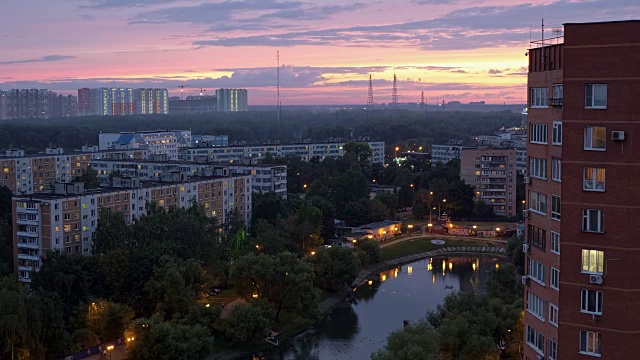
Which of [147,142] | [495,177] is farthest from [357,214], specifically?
[147,142]

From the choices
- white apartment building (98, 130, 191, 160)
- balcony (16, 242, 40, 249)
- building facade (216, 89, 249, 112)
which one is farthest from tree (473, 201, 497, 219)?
building facade (216, 89, 249, 112)

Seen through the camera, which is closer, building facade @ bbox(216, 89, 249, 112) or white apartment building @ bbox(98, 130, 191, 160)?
white apartment building @ bbox(98, 130, 191, 160)

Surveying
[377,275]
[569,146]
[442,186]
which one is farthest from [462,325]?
[442,186]

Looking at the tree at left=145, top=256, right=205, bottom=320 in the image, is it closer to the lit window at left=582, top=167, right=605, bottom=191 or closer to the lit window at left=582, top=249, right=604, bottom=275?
the lit window at left=582, top=249, right=604, bottom=275

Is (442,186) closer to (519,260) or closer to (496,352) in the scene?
(519,260)

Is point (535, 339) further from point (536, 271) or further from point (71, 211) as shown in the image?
point (71, 211)

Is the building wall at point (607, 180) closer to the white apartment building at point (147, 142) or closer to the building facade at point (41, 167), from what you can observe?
the building facade at point (41, 167)

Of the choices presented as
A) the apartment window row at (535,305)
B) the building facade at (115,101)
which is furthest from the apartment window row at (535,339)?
the building facade at (115,101)
